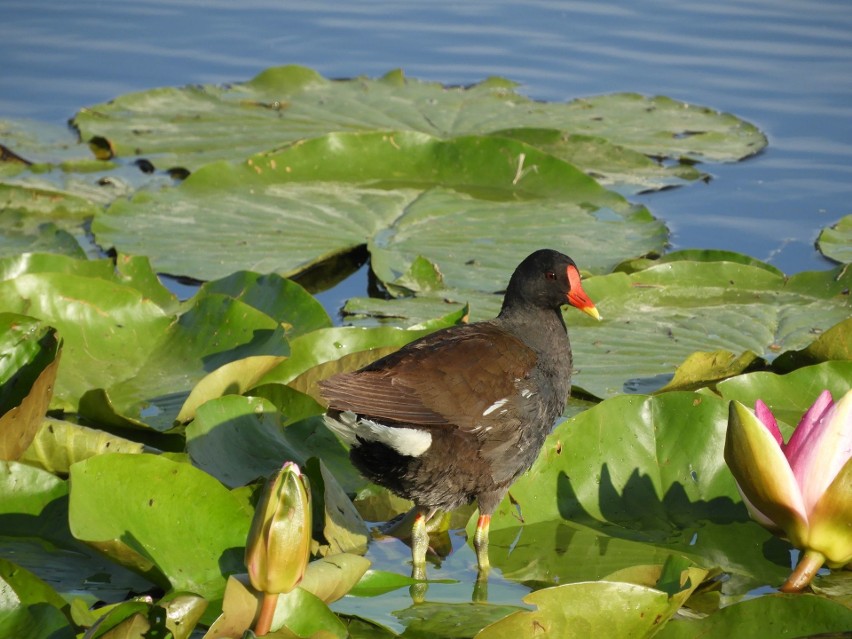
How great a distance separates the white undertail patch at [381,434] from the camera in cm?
292

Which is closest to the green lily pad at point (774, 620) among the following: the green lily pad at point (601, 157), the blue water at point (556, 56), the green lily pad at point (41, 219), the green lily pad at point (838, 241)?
the green lily pad at point (838, 241)

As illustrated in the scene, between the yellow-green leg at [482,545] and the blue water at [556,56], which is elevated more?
the blue water at [556,56]

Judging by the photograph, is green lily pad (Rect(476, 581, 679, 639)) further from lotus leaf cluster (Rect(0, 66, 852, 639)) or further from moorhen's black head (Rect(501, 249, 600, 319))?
moorhen's black head (Rect(501, 249, 600, 319))

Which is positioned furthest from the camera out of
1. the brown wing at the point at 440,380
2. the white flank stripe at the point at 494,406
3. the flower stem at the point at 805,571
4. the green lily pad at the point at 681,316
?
the green lily pad at the point at 681,316

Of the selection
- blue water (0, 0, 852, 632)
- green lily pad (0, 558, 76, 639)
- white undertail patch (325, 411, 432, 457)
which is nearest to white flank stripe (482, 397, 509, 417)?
white undertail patch (325, 411, 432, 457)

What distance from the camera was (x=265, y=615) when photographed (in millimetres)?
2098

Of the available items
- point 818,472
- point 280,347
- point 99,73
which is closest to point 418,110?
point 99,73

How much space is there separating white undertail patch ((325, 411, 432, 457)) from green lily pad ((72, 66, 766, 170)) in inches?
121

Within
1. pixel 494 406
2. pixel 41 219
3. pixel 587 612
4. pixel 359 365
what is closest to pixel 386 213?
pixel 41 219

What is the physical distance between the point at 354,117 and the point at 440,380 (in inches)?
133

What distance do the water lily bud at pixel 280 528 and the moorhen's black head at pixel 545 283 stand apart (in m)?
1.70

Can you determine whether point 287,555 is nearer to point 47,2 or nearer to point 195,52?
point 195,52

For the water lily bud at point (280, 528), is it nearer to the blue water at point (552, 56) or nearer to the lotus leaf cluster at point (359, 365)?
the lotus leaf cluster at point (359, 365)

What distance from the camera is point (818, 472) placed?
238cm
